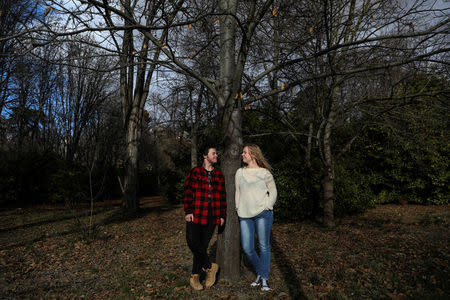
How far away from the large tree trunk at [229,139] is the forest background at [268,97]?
0.02 m

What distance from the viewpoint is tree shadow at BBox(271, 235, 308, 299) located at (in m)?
3.39

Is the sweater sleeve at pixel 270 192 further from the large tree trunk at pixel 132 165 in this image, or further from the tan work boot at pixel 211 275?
the large tree trunk at pixel 132 165

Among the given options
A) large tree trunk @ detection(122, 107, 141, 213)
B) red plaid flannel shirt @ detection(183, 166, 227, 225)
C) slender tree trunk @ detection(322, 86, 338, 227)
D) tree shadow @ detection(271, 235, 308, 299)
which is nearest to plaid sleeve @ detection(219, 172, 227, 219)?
red plaid flannel shirt @ detection(183, 166, 227, 225)

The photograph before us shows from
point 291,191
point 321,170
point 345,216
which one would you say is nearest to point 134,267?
point 291,191

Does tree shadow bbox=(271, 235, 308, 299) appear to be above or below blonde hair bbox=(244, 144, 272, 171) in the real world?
below

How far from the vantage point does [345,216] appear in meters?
8.24

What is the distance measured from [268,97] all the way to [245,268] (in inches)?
187

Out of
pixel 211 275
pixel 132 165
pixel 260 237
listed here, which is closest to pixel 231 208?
pixel 260 237

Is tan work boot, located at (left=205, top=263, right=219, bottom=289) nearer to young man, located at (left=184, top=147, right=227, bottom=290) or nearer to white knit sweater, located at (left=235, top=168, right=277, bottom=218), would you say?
young man, located at (left=184, top=147, right=227, bottom=290)

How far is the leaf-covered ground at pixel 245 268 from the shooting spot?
11.3 ft

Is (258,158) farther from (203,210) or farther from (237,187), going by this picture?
(203,210)

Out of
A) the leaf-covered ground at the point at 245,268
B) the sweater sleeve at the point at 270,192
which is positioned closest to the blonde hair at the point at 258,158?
the sweater sleeve at the point at 270,192

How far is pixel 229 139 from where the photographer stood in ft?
12.6

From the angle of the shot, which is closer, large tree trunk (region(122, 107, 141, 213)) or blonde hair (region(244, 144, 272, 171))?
blonde hair (region(244, 144, 272, 171))
